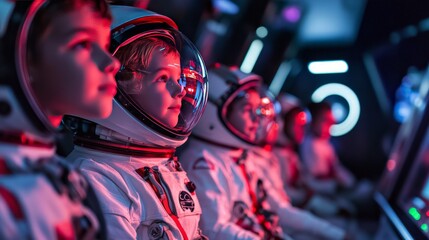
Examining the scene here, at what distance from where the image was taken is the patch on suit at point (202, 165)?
2.24m

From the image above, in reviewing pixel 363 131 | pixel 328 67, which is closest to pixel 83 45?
pixel 363 131

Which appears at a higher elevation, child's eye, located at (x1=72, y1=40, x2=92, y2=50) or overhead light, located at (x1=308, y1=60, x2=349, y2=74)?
child's eye, located at (x1=72, y1=40, x2=92, y2=50)

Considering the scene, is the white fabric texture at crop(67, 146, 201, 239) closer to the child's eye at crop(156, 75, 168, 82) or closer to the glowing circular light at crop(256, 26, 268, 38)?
the child's eye at crop(156, 75, 168, 82)

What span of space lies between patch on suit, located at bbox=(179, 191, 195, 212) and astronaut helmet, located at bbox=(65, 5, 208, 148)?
0.18m

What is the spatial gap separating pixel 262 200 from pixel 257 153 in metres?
1.08

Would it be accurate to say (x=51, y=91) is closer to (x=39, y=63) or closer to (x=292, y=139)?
(x=39, y=63)

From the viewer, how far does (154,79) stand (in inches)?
65.1

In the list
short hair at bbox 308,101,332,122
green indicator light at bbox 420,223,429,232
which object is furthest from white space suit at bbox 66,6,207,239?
short hair at bbox 308,101,332,122

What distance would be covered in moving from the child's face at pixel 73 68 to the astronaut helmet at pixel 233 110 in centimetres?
128

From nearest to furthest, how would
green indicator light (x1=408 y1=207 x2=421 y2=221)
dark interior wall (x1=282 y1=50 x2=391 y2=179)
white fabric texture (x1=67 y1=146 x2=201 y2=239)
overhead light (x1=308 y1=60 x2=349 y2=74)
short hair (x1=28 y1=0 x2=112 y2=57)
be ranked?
short hair (x1=28 y1=0 x2=112 y2=57), white fabric texture (x1=67 y1=146 x2=201 y2=239), green indicator light (x1=408 y1=207 x2=421 y2=221), dark interior wall (x1=282 y1=50 x2=391 y2=179), overhead light (x1=308 y1=60 x2=349 y2=74)

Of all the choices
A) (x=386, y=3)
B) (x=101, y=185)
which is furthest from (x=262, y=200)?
(x=386, y=3)

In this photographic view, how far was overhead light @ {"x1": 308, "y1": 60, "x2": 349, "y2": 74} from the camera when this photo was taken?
7760mm

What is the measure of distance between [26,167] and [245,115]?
162 centimetres

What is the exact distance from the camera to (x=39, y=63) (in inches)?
41.4
